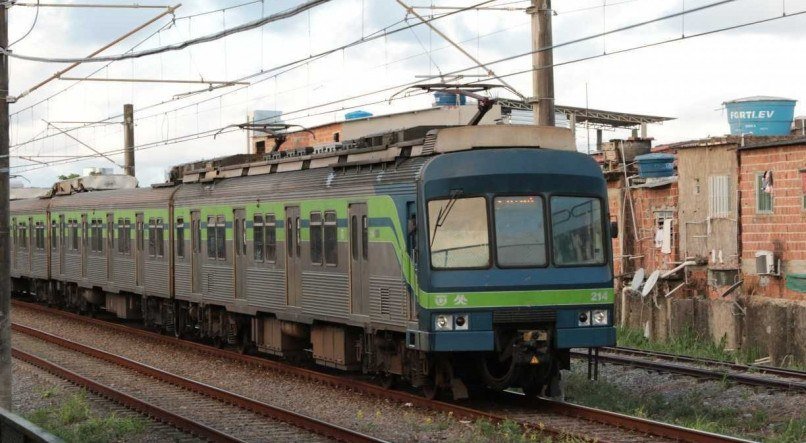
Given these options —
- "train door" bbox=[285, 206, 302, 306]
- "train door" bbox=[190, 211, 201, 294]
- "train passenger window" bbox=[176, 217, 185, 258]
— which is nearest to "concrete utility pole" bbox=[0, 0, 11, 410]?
"train door" bbox=[285, 206, 302, 306]

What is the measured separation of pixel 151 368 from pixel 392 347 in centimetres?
551

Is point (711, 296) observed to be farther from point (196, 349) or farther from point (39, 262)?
point (39, 262)

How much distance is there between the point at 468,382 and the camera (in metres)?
15.3

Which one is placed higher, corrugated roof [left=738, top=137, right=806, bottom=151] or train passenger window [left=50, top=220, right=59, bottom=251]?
corrugated roof [left=738, top=137, right=806, bottom=151]

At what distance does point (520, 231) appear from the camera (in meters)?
13.5

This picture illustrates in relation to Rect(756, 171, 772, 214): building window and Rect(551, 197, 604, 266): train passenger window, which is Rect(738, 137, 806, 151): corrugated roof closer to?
Rect(756, 171, 772, 214): building window

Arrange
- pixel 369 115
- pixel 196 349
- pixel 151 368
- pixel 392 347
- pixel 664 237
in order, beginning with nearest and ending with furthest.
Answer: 1. pixel 392 347
2. pixel 151 368
3. pixel 196 349
4. pixel 664 237
5. pixel 369 115

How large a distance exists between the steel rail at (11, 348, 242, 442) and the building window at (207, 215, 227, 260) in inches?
129

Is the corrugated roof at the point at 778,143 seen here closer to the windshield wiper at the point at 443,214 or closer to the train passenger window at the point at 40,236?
the windshield wiper at the point at 443,214

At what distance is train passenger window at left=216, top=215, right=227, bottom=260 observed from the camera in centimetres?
2070

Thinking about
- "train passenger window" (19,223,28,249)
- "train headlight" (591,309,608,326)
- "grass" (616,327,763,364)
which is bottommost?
"grass" (616,327,763,364)

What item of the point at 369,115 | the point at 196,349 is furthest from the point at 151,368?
the point at 369,115

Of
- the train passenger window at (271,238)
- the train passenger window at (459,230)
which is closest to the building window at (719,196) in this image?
the train passenger window at (271,238)

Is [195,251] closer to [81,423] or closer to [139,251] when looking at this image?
[139,251]
